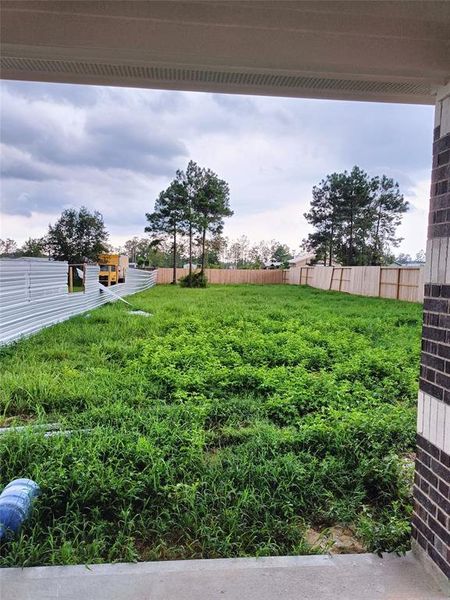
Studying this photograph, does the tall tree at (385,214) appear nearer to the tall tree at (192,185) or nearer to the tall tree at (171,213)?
the tall tree at (192,185)

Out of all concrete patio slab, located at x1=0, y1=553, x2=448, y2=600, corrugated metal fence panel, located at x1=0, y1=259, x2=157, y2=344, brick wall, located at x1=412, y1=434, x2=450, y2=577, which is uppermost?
corrugated metal fence panel, located at x1=0, y1=259, x2=157, y2=344

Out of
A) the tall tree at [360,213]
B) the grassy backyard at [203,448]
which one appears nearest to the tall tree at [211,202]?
the tall tree at [360,213]

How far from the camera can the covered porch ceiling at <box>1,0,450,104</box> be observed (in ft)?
4.05

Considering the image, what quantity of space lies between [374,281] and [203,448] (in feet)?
40.0

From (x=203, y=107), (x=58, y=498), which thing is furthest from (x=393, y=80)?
(x=203, y=107)

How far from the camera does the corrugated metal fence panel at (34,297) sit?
4.75 m

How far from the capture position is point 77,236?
54.4ft

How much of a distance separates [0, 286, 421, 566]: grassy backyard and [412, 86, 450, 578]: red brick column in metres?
0.23

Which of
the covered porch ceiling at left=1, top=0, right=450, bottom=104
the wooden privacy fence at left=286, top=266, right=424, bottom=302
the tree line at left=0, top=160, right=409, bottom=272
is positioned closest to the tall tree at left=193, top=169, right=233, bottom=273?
the tree line at left=0, top=160, right=409, bottom=272

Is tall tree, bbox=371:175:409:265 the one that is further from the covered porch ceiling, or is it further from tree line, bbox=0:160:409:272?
the covered porch ceiling

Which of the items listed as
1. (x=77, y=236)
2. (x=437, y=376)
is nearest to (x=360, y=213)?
(x=77, y=236)

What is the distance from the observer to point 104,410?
9.27 ft

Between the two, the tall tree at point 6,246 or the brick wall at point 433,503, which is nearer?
the brick wall at point 433,503

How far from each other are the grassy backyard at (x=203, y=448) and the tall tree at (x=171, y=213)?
1357 cm
